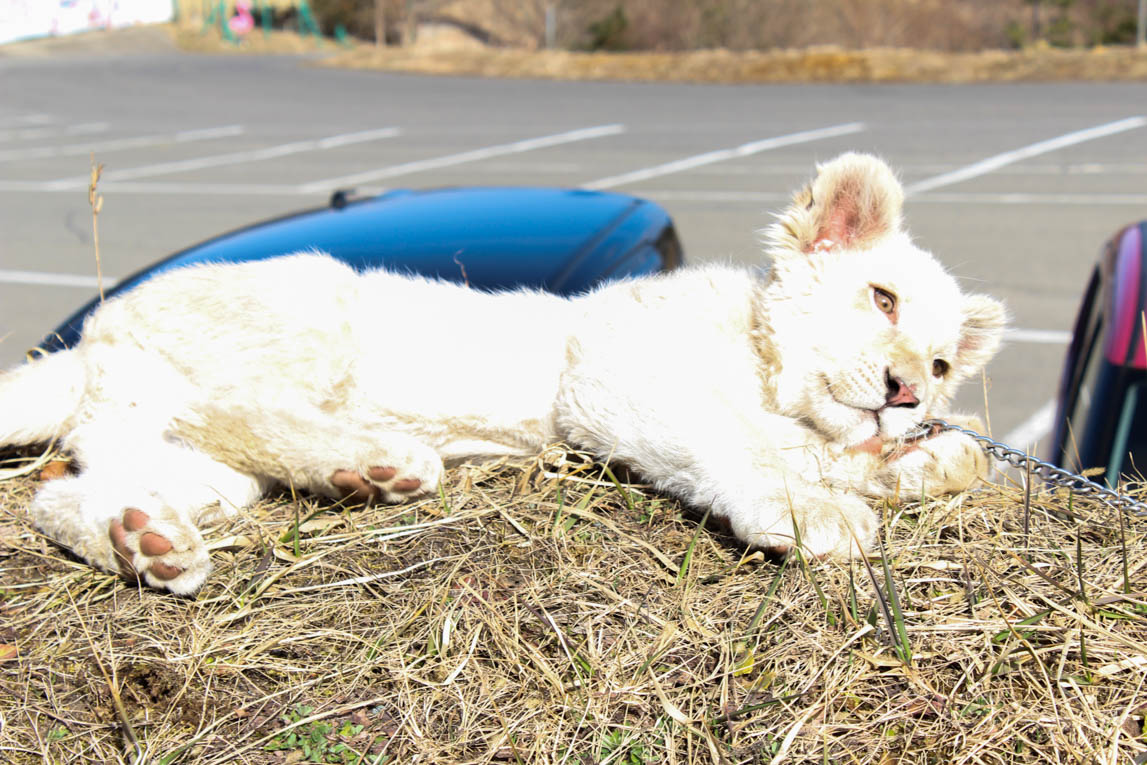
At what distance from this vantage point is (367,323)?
127 inches

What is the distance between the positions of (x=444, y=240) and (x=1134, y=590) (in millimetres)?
2996

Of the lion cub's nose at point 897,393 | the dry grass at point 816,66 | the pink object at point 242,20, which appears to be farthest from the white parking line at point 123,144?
the pink object at point 242,20

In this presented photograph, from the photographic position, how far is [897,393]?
2924mm

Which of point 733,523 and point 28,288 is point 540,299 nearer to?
point 733,523

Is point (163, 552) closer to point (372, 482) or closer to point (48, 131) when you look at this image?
point (372, 482)

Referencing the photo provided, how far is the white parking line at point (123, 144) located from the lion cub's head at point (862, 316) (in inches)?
797

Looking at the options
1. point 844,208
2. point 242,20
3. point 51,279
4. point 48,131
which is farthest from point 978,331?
point 242,20

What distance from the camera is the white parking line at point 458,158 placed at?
52.3 feet

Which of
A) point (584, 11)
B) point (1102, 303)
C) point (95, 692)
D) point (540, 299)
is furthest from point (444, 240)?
point (584, 11)

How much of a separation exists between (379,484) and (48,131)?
82.2ft

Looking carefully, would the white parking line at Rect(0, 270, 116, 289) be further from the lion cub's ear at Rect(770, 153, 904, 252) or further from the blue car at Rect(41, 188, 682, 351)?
the lion cub's ear at Rect(770, 153, 904, 252)

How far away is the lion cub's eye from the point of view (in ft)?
10.2

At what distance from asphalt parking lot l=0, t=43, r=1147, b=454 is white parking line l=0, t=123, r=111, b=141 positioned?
117 millimetres

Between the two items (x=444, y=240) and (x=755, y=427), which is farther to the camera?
(x=444, y=240)
